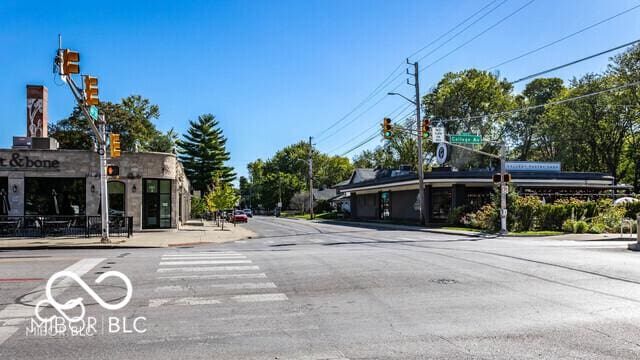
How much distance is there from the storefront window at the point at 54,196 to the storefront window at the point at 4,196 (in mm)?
860

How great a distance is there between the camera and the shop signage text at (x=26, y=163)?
27812 millimetres

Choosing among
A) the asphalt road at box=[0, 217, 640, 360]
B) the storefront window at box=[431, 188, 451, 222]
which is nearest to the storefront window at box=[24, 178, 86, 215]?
the asphalt road at box=[0, 217, 640, 360]

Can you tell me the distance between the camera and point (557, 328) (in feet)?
23.4

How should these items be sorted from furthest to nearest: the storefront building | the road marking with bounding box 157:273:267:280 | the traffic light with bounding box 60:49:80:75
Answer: the storefront building
the traffic light with bounding box 60:49:80:75
the road marking with bounding box 157:273:267:280

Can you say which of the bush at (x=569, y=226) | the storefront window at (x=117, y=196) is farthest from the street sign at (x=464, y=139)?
the storefront window at (x=117, y=196)

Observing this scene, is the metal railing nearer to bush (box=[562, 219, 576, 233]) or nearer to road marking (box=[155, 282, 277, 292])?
road marking (box=[155, 282, 277, 292])

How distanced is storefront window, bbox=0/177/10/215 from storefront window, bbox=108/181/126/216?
5.14 metres

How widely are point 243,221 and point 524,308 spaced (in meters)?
48.9

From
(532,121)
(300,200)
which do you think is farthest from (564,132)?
(300,200)

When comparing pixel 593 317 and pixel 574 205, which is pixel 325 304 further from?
pixel 574 205

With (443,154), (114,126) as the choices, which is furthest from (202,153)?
(443,154)

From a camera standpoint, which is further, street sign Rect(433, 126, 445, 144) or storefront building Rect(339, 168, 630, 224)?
storefront building Rect(339, 168, 630, 224)

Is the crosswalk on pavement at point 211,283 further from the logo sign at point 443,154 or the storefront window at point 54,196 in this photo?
the logo sign at point 443,154

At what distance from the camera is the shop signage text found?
27.8 m
